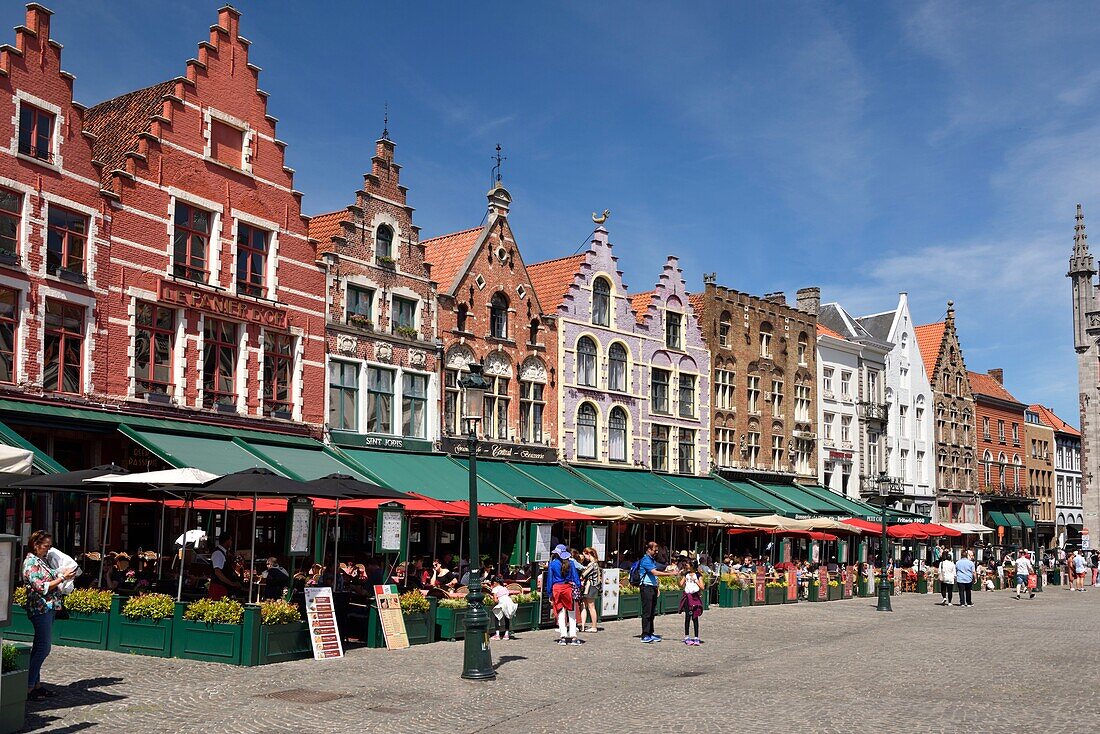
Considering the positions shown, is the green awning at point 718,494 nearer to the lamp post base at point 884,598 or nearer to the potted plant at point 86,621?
the lamp post base at point 884,598

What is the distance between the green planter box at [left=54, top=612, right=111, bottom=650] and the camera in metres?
17.8

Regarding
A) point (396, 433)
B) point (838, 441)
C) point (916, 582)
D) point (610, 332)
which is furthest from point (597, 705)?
point (838, 441)

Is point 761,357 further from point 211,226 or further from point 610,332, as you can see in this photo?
point 211,226

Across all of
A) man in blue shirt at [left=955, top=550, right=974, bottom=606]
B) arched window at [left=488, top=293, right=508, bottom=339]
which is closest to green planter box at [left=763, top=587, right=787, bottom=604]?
man in blue shirt at [left=955, top=550, right=974, bottom=606]

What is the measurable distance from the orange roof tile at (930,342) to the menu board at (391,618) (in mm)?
49514

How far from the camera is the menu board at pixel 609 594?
26.8 metres

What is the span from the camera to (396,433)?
1363 inches

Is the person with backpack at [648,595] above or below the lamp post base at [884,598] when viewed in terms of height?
above

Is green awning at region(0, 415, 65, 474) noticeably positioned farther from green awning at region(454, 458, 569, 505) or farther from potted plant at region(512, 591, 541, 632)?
green awning at region(454, 458, 569, 505)

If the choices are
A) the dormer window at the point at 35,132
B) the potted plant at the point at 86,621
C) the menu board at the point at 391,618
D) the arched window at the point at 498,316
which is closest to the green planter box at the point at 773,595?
the arched window at the point at 498,316

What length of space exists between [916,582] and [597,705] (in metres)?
33.8

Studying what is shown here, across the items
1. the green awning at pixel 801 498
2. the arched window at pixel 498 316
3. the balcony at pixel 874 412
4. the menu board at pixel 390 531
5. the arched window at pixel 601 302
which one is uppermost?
the arched window at pixel 601 302

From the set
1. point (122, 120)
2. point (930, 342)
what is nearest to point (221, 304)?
point (122, 120)

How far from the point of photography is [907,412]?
62.3 metres
